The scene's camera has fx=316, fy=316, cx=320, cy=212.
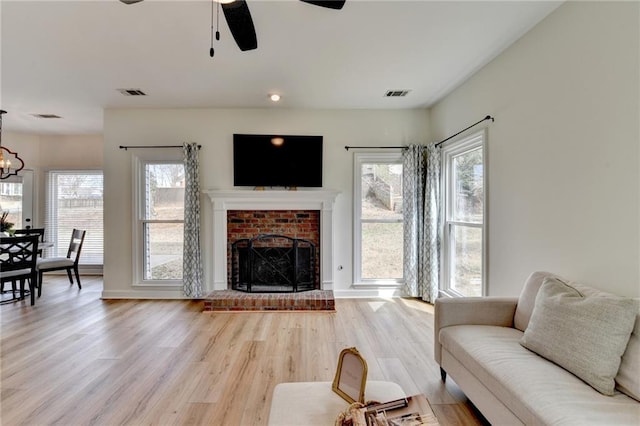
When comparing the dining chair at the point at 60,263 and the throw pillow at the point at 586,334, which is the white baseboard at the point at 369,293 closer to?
the throw pillow at the point at 586,334

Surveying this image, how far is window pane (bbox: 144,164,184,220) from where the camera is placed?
4695 mm

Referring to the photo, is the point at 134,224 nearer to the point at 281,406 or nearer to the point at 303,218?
the point at 303,218

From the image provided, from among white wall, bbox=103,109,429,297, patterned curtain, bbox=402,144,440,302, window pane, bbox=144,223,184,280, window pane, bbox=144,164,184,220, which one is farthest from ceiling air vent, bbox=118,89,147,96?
patterned curtain, bbox=402,144,440,302

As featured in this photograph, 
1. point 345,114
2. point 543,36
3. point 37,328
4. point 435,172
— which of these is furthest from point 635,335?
point 37,328

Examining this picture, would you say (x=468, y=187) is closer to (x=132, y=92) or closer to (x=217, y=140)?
(x=217, y=140)

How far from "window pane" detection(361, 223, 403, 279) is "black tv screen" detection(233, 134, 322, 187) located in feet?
4.07

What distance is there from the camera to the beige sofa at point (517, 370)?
1.36 metres

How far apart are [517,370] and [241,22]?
2517 mm

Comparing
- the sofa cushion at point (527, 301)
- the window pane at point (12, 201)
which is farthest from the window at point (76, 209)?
the sofa cushion at point (527, 301)

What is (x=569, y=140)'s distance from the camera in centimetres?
222

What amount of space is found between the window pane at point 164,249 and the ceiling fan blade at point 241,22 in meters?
3.28

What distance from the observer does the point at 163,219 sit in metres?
4.69

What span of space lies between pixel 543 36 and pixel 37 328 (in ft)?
18.4

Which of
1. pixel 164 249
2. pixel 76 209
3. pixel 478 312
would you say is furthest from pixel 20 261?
pixel 478 312
